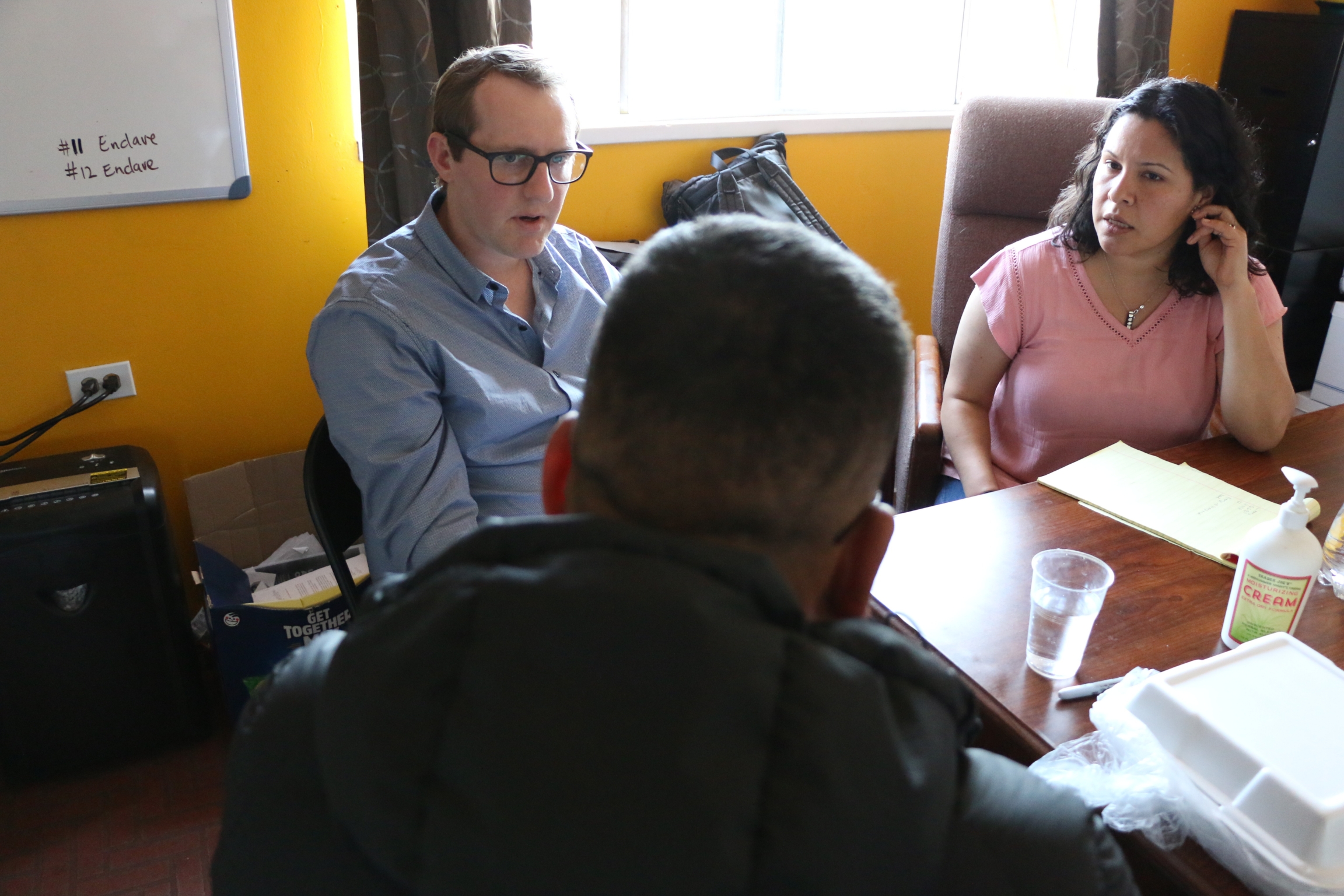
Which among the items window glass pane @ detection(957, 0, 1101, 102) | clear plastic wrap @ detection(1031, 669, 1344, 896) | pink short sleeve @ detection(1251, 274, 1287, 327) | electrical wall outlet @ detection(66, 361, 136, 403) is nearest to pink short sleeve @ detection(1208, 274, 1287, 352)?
pink short sleeve @ detection(1251, 274, 1287, 327)

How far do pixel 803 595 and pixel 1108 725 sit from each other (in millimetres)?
482

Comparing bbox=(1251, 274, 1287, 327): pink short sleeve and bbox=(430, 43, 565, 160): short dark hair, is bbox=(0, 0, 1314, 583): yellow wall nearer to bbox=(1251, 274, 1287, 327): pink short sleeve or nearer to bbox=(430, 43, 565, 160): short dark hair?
bbox=(430, 43, 565, 160): short dark hair

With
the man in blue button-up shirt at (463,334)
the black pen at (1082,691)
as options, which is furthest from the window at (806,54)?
the black pen at (1082,691)

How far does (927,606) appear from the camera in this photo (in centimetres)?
109

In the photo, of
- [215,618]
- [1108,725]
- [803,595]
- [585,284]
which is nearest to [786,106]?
[585,284]

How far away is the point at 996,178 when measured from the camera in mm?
2182

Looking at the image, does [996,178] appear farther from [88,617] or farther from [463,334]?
[88,617]

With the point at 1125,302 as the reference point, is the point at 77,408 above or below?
below

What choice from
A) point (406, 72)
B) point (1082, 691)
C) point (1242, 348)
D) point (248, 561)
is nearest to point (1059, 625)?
point (1082, 691)

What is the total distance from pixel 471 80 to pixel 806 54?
62.9 inches

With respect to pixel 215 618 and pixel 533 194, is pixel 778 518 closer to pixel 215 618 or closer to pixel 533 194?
pixel 533 194

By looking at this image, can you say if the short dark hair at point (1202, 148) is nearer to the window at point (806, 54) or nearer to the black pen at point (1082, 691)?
the window at point (806, 54)

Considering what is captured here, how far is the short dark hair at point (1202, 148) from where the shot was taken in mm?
1600

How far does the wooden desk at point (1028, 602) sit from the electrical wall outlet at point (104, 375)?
5.22 feet
